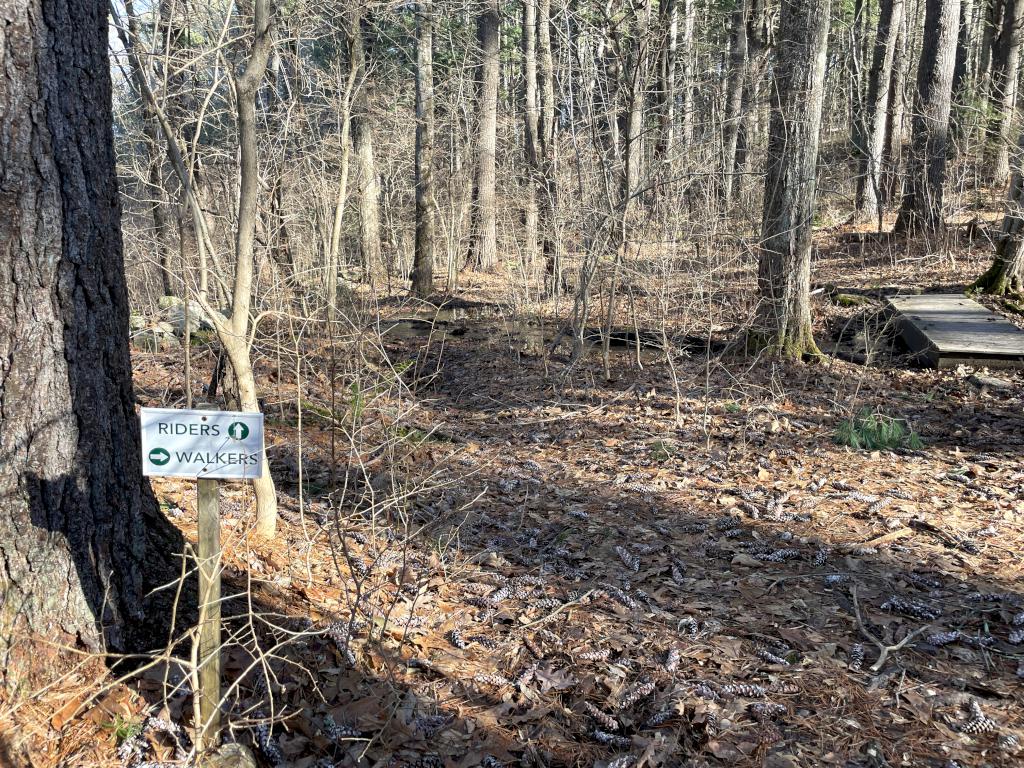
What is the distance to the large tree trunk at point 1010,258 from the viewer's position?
10.6 metres

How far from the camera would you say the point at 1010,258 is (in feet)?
35.7

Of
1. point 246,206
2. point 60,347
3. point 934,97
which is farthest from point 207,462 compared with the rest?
point 934,97

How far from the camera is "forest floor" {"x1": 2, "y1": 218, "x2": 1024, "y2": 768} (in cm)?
300

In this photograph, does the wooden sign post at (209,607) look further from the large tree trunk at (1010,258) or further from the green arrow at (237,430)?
the large tree trunk at (1010,258)

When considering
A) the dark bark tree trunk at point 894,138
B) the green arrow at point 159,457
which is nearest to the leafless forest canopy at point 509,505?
the green arrow at point 159,457

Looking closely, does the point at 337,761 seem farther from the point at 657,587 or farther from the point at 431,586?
the point at 657,587

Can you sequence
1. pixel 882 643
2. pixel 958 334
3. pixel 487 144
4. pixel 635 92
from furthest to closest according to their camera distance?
pixel 487 144 → pixel 958 334 → pixel 635 92 → pixel 882 643

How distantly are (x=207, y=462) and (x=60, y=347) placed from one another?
0.80 meters

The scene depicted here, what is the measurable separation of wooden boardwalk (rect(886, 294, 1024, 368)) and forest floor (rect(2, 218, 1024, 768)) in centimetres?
80

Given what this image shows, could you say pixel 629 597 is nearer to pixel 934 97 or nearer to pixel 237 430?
pixel 237 430

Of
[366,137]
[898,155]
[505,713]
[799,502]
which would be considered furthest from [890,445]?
[898,155]

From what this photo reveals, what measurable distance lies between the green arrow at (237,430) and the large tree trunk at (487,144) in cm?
1429

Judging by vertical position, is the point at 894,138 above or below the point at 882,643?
above

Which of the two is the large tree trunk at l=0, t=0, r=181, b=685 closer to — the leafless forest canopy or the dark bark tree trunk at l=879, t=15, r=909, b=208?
the leafless forest canopy
